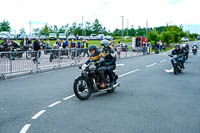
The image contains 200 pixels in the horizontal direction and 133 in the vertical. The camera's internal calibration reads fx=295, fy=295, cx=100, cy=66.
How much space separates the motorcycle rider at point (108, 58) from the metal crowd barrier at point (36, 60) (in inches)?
235

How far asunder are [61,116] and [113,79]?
343 cm

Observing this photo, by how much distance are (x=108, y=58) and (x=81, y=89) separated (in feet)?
5.55

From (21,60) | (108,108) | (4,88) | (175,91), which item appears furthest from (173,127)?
(21,60)

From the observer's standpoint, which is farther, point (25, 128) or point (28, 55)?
point (28, 55)

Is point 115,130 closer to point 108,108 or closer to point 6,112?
point 108,108

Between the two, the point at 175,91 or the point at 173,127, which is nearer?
the point at 173,127

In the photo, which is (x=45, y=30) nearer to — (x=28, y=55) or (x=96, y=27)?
(x=96, y=27)

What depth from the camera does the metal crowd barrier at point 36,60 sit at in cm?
1357

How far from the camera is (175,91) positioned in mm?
9984

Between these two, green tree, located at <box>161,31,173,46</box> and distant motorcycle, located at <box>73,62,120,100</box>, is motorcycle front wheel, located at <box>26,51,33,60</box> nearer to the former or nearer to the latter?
distant motorcycle, located at <box>73,62,120,100</box>

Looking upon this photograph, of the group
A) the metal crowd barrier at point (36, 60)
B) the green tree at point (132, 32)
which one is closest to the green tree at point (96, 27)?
the green tree at point (132, 32)

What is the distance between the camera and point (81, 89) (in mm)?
8195

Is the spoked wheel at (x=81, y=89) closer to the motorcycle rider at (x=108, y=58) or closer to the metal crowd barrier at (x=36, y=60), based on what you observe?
the motorcycle rider at (x=108, y=58)

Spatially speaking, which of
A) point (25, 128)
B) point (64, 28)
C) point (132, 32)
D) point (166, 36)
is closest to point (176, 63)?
point (25, 128)
